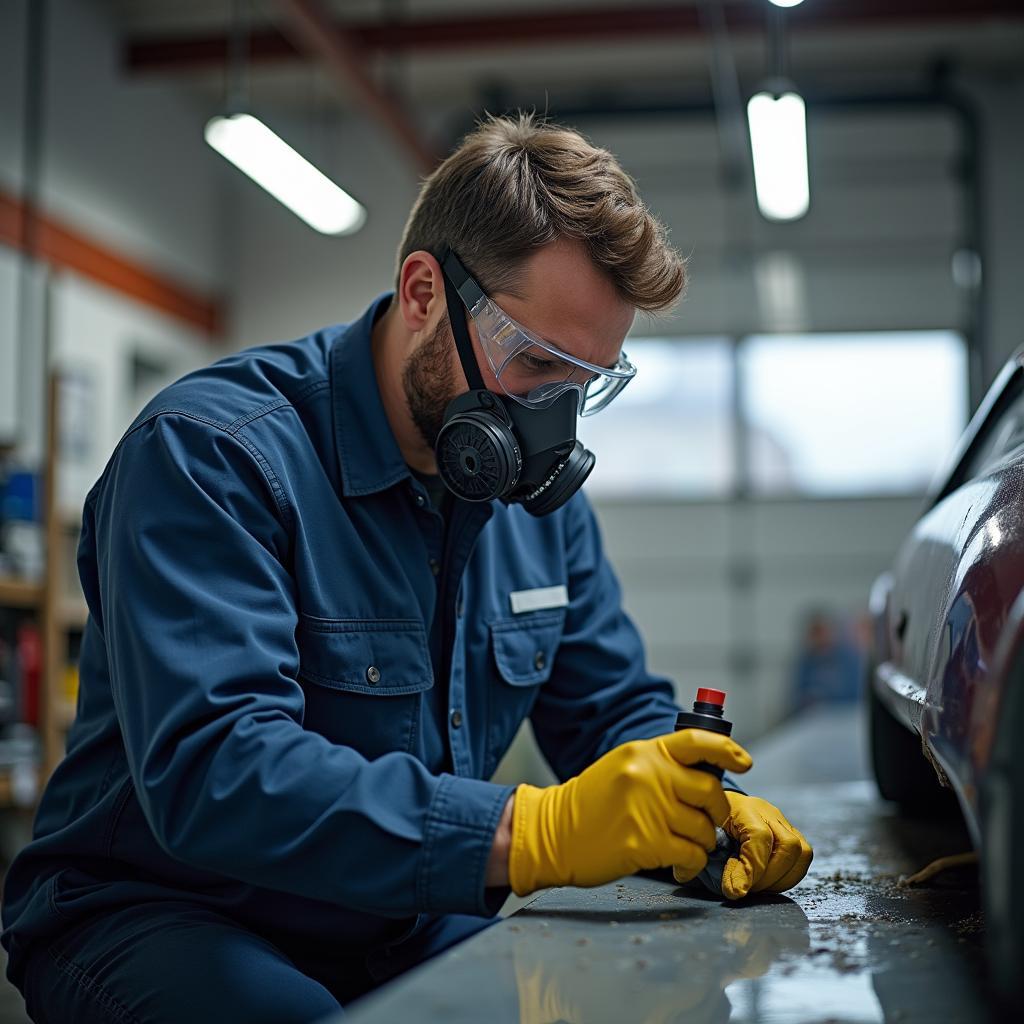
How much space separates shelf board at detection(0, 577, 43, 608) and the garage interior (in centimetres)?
183

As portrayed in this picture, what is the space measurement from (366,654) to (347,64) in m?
5.24

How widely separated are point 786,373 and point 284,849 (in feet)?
25.3

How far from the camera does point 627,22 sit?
6.84 meters

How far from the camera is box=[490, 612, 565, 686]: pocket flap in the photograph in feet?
5.26

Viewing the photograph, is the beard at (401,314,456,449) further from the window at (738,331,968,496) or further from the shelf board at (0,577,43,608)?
the window at (738,331,968,496)

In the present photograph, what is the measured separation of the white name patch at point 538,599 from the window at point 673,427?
6690 mm

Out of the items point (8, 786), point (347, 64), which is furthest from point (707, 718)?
point (347, 64)

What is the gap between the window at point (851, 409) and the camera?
8156 mm

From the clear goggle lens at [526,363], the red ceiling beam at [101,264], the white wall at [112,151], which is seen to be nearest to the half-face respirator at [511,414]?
the clear goggle lens at [526,363]

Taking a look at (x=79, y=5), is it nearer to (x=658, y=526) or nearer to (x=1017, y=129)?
(x=658, y=526)

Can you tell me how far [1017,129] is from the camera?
27.1ft

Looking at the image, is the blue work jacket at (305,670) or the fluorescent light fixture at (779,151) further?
the fluorescent light fixture at (779,151)

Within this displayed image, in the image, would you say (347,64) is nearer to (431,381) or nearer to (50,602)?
(50,602)

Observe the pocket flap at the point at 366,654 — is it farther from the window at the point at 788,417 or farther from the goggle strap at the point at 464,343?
the window at the point at 788,417
